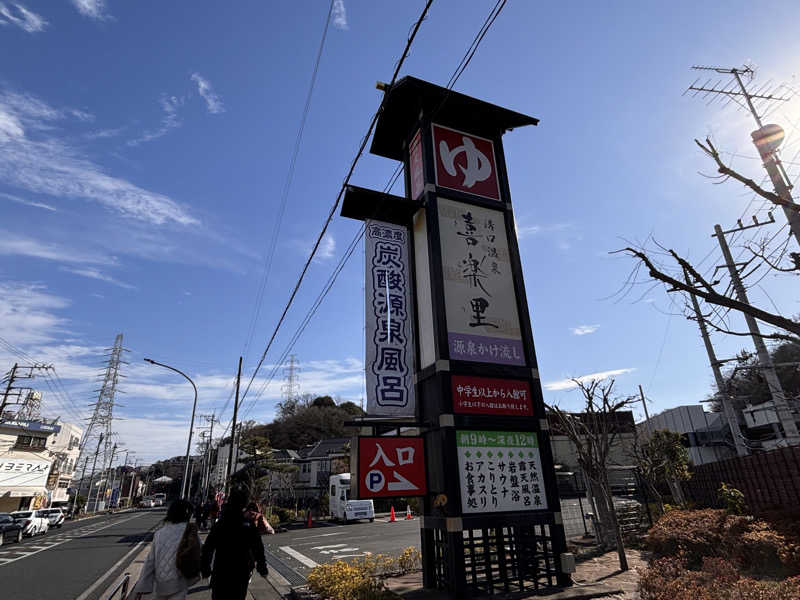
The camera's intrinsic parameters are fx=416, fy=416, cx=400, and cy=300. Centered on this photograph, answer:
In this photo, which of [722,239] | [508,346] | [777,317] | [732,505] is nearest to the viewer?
[777,317]

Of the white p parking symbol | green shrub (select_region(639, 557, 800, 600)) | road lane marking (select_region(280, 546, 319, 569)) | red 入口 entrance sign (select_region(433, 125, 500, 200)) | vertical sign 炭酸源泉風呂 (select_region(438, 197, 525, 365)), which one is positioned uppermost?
red 入口 entrance sign (select_region(433, 125, 500, 200))

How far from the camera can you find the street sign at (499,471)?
751 centimetres

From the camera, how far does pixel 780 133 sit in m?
5.65

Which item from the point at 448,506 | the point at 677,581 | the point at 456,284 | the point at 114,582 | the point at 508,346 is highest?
the point at 456,284

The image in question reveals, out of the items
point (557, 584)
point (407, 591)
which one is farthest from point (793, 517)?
point (407, 591)

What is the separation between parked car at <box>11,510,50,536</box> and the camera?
23797 mm

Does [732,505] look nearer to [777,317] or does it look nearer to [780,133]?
[780,133]

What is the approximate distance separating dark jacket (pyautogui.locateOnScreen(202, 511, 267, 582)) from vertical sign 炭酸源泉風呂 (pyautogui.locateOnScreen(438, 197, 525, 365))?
15.2 ft

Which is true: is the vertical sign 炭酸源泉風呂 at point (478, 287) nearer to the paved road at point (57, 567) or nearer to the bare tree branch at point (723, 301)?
the bare tree branch at point (723, 301)

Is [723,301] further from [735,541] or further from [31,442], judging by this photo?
[31,442]

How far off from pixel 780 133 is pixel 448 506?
7.45 metres

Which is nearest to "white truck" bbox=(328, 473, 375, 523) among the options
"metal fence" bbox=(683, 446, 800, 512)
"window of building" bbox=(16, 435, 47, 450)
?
"metal fence" bbox=(683, 446, 800, 512)

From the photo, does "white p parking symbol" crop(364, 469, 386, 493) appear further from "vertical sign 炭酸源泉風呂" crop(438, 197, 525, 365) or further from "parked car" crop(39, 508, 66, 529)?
"parked car" crop(39, 508, 66, 529)

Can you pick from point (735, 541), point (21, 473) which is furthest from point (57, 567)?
point (21, 473)
